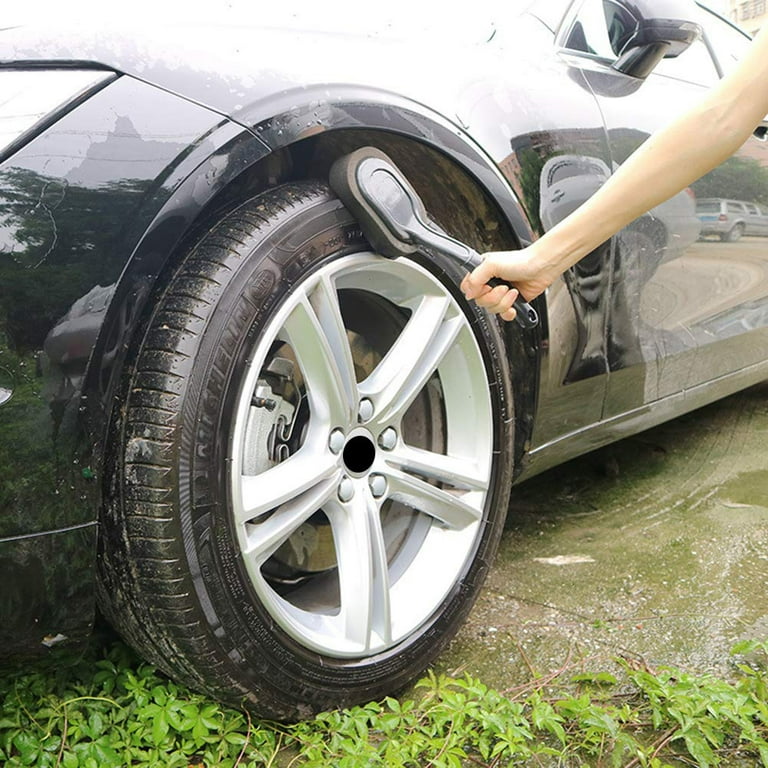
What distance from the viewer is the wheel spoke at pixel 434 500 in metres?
1.67

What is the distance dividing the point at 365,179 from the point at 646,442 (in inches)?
82.2

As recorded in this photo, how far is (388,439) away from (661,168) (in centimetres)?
70

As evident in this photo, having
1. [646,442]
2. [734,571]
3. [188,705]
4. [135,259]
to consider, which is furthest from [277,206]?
[646,442]

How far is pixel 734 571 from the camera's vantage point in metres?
2.21

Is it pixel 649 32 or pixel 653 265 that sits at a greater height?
pixel 649 32

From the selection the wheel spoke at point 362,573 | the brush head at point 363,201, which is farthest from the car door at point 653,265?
the wheel spoke at point 362,573

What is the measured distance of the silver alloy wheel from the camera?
145 centimetres

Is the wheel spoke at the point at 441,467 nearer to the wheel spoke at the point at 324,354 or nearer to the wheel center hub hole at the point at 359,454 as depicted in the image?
the wheel center hub hole at the point at 359,454

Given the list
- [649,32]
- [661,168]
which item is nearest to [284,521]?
[661,168]

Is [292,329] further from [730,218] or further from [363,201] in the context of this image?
[730,218]

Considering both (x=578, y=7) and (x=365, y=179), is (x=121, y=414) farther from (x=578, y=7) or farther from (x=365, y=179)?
(x=578, y=7)

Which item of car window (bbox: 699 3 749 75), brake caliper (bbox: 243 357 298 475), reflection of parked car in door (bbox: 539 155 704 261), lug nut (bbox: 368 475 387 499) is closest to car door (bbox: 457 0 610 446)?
reflection of parked car in door (bbox: 539 155 704 261)

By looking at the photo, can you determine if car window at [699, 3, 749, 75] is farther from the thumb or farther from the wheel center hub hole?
the wheel center hub hole

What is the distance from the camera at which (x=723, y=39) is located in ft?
9.29
